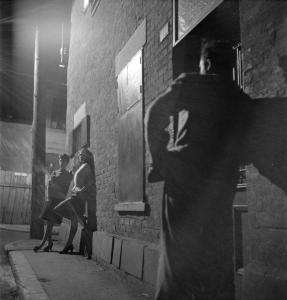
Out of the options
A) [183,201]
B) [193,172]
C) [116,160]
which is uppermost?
[116,160]

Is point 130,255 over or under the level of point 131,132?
under

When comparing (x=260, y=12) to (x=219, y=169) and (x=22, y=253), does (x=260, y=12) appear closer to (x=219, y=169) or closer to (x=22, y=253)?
(x=219, y=169)

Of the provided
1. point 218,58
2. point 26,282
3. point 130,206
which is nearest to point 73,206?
point 130,206

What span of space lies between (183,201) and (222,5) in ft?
7.69

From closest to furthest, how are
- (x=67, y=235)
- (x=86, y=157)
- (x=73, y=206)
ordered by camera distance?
(x=73, y=206)
(x=86, y=157)
(x=67, y=235)

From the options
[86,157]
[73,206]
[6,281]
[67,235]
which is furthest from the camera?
[67,235]

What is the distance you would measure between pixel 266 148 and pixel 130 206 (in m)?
3.21

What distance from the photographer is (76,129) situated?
9836 mm

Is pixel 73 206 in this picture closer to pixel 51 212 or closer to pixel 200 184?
pixel 51 212

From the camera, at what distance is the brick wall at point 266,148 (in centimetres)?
236

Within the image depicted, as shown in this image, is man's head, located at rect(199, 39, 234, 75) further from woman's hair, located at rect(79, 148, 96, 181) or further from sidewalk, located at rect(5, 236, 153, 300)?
woman's hair, located at rect(79, 148, 96, 181)

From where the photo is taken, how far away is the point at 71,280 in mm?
4684

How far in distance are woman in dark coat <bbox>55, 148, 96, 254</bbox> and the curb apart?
1.11 metres

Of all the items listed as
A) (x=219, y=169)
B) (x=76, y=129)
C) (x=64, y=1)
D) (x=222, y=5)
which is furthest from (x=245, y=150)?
(x=64, y=1)
